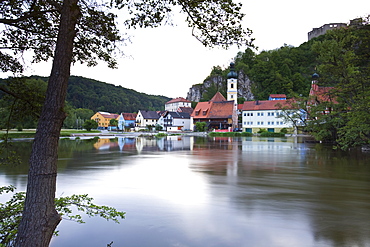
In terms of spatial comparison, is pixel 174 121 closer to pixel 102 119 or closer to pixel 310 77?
pixel 102 119

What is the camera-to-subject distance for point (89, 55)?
233 inches

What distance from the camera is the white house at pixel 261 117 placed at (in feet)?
244

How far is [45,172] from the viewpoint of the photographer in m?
3.81

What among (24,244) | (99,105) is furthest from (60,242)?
(99,105)

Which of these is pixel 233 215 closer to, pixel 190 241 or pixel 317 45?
pixel 190 241

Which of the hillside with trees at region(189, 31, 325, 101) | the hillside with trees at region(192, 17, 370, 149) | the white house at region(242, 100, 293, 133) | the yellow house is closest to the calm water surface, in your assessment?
the hillside with trees at region(192, 17, 370, 149)

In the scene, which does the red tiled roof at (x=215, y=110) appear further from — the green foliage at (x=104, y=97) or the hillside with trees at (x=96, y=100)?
the green foliage at (x=104, y=97)

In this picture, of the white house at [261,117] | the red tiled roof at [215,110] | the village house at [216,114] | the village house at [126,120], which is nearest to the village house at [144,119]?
the village house at [126,120]

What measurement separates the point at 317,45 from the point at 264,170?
803 inches

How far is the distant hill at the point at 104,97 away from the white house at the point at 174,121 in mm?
43670

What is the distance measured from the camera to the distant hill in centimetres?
12397

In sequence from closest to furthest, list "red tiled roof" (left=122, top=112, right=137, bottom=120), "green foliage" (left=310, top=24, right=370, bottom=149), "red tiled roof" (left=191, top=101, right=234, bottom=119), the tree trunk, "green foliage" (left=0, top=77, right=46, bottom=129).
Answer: the tree trunk < "green foliage" (left=0, top=77, right=46, bottom=129) < "green foliage" (left=310, top=24, right=370, bottom=149) < "red tiled roof" (left=191, top=101, right=234, bottom=119) < "red tiled roof" (left=122, top=112, right=137, bottom=120)

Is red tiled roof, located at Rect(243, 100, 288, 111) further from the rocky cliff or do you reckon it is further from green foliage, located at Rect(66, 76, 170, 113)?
green foliage, located at Rect(66, 76, 170, 113)

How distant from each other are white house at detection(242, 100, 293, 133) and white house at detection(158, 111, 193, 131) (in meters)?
20.2
